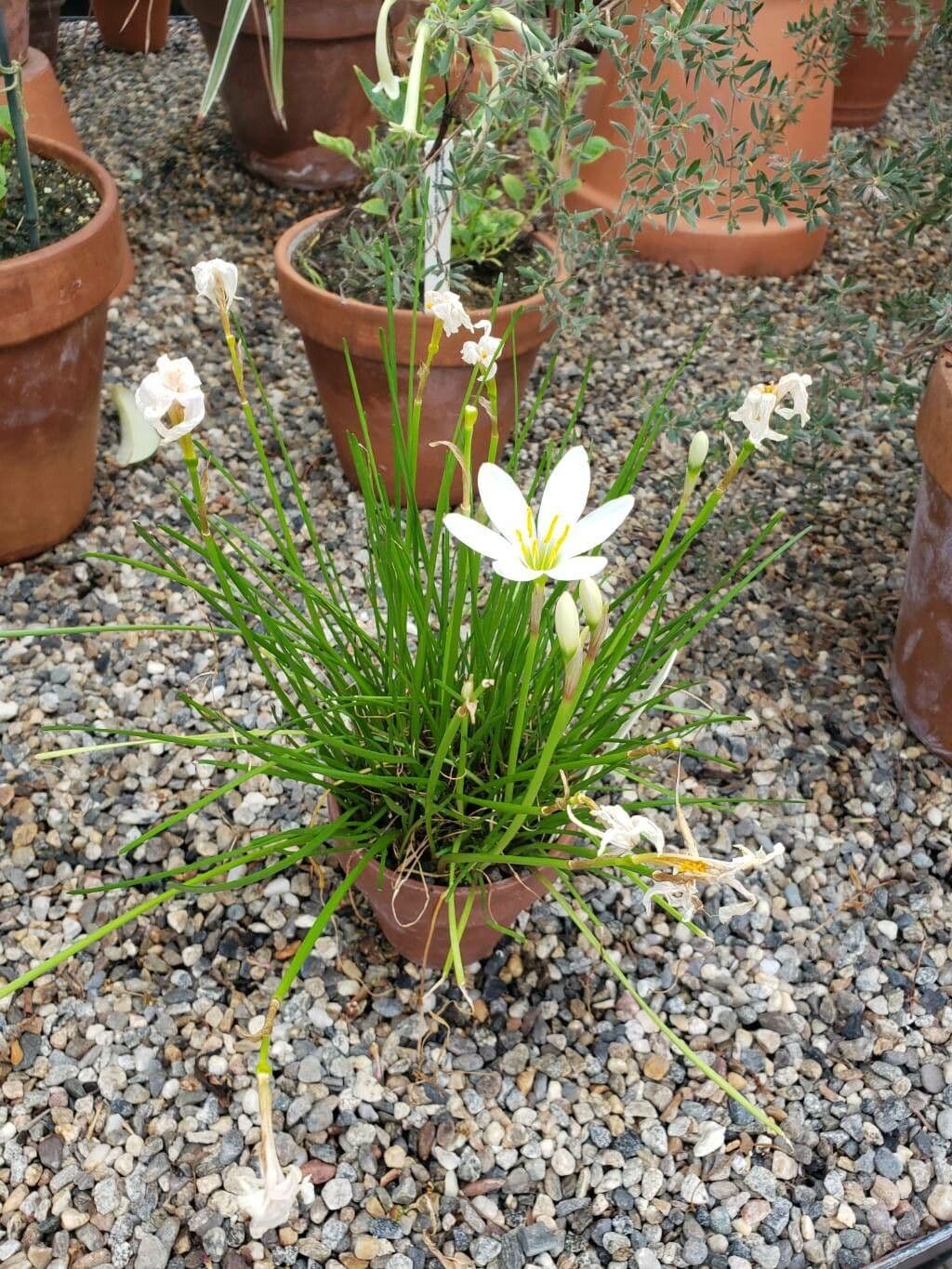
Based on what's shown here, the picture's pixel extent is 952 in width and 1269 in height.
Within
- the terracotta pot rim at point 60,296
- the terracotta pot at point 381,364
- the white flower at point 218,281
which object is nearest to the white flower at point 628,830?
the white flower at point 218,281

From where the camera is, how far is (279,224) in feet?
8.25

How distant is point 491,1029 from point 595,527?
0.68 m

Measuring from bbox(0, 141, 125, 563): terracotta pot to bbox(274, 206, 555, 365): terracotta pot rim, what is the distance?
0.25 meters

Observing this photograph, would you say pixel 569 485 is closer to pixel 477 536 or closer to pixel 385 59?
pixel 477 536

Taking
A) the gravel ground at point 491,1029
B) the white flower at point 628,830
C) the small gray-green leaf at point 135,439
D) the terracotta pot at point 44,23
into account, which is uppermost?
the white flower at point 628,830

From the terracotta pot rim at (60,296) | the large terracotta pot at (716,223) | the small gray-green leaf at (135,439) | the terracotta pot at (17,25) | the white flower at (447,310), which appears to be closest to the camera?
the white flower at (447,310)

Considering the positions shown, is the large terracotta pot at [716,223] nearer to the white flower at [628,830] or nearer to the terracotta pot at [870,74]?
the terracotta pot at [870,74]

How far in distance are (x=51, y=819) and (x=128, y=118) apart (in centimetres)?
216

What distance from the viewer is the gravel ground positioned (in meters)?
1.04

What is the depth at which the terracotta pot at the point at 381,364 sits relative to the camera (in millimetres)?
1605

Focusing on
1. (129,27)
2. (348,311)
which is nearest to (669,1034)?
(348,311)

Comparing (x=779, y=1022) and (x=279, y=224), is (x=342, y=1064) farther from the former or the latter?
(x=279, y=224)

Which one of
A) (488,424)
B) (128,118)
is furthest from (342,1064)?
(128,118)

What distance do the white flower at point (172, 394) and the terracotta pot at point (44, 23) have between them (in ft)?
8.80
